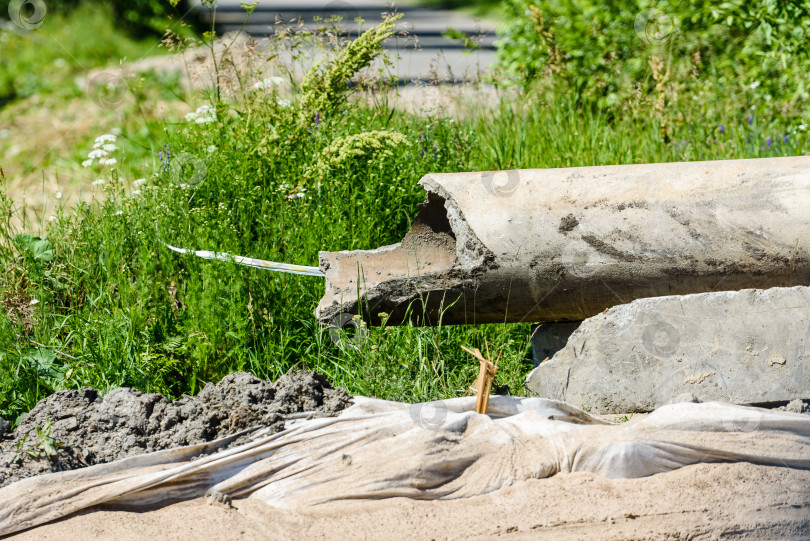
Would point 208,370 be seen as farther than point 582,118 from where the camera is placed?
No

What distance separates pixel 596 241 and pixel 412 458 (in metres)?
1.12

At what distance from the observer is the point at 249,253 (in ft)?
12.4

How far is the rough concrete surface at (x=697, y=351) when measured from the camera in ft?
9.50

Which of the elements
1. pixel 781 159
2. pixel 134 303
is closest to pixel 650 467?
pixel 781 159

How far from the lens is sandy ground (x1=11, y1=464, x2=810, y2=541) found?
2.32 m

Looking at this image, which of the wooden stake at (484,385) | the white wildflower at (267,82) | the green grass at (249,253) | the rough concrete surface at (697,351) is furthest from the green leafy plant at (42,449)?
the white wildflower at (267,82)

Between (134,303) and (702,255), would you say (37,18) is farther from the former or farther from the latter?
(702,255)

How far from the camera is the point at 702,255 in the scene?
9.83 feet

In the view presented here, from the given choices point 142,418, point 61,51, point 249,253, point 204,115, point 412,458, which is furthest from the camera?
point 61,51

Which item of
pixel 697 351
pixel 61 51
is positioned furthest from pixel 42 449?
pixel 61 51

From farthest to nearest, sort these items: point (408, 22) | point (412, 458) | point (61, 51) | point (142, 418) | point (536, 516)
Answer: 1. point (61, 51)
2. point (408, 22)
3. point (142, 418)
4. point (412, 458)
5. point (536, 516)

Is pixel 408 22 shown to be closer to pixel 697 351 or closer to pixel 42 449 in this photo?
pixel 697 351

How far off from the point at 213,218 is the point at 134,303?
1.86 ft

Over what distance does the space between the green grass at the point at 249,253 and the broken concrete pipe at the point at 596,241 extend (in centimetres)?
23
